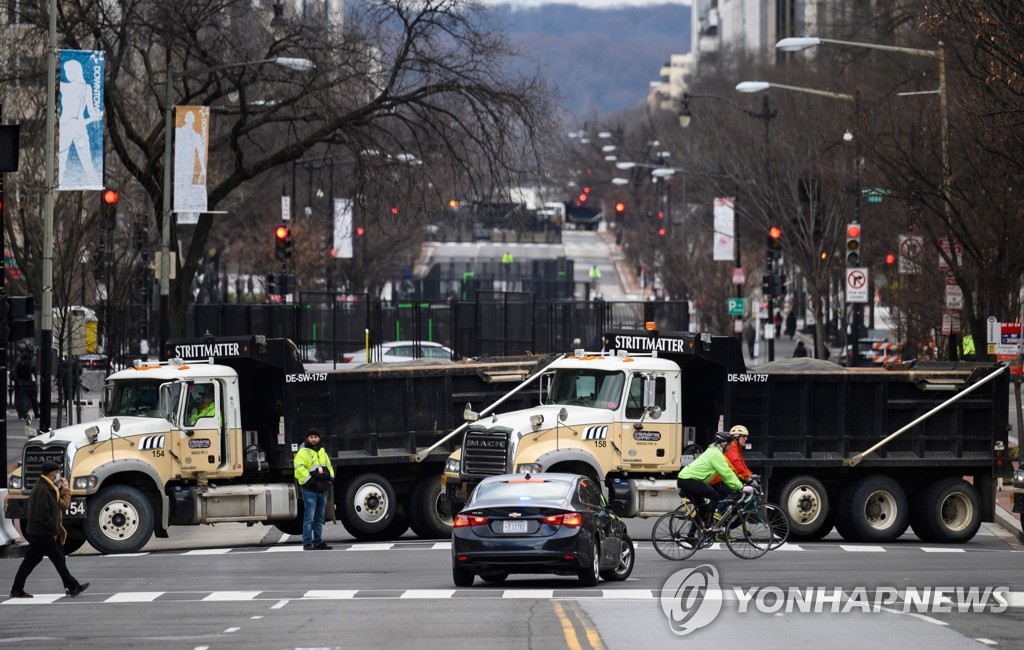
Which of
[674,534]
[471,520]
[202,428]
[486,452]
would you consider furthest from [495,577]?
[202,428]

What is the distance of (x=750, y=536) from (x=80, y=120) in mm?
13704

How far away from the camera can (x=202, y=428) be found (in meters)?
25.5

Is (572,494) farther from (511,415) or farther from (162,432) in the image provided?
(162,432)

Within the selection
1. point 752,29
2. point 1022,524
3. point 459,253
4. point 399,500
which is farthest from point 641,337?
point 752,29

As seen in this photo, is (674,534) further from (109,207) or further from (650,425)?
(109,207)

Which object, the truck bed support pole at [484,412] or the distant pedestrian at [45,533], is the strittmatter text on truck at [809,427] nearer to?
the truck bed support pole at [484,412]

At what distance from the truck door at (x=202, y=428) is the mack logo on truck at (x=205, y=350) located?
52 cm

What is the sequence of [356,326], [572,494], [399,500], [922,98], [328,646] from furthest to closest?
1. [356,326]
2. [922,98]
3. [399,500]
4. [572,494]
5. [328,646]

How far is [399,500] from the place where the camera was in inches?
1067

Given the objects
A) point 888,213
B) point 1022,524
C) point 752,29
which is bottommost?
point 1022,524

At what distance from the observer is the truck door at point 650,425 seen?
25.3m

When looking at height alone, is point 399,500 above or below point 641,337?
below

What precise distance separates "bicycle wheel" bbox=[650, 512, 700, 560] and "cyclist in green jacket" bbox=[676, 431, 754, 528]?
0.22m

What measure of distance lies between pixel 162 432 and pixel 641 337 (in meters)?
7.12
